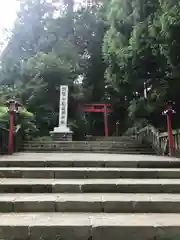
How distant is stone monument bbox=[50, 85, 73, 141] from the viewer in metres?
15.9

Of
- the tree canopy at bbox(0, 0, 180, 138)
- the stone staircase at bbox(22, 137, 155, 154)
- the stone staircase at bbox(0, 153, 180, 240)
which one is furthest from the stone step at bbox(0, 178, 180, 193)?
the stone staircase at bbox(22, 137, 155, 154)

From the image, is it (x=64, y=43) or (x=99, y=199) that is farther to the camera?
(x=64, y=43)

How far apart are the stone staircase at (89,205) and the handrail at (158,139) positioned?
10.3 ft

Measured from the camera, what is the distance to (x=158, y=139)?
10297mm

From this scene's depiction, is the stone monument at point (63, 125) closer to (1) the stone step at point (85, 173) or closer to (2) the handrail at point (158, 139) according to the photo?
(2) the handrail at point (158, 139)

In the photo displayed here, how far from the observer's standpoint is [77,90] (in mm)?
19953

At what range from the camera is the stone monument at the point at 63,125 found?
1586 centimetres

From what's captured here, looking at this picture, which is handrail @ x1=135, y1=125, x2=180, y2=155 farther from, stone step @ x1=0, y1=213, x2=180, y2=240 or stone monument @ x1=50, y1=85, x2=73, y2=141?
stone step @ x1=0, y1=213, x2=180, y2=240

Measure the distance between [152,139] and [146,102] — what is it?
1.55 metres

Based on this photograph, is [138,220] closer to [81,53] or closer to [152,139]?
[152,139]

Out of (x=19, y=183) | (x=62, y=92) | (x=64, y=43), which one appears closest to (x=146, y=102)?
(x=62, y=92)

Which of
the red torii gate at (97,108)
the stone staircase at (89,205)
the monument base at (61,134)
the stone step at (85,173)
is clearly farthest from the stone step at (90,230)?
the red torii gate at (97,108)

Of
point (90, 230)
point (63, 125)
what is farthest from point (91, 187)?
point (63, 125)

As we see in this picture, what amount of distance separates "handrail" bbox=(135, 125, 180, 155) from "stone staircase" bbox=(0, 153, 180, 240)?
3139 mm
